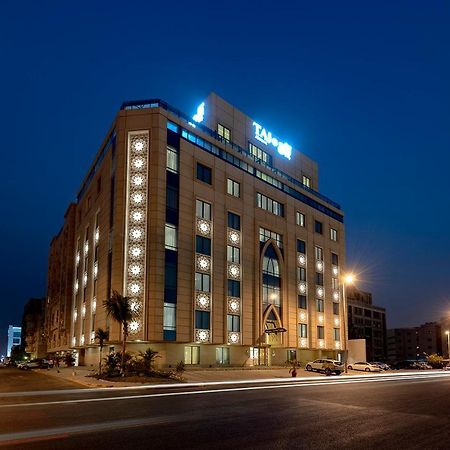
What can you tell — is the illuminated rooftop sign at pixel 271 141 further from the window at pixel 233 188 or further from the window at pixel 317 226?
the window at pixel 233 188

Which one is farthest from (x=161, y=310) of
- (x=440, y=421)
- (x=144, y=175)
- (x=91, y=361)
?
(x=440, y=421)

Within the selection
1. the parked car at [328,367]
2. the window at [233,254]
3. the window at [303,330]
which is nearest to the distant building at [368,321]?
the window at [303,330]

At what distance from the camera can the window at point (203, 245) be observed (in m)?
57.4

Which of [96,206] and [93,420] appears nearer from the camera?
[93,420]

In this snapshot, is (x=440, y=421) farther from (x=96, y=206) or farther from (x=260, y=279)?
(x=96, y=206)

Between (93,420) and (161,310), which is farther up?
(161,310)

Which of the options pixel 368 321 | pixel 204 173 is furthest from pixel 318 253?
pixel 368 321

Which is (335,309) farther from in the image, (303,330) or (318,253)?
(303,330)

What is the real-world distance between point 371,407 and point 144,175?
129 ft

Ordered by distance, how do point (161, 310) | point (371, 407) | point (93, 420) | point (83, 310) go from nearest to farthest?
point (93, 420)
point (371, 407)
point (161, 310)
point (83, 310)

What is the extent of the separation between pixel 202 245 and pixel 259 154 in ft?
76.8

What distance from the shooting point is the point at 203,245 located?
58.2 metres

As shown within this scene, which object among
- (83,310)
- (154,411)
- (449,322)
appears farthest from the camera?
(449,322)

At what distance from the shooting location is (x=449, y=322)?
173 meters
